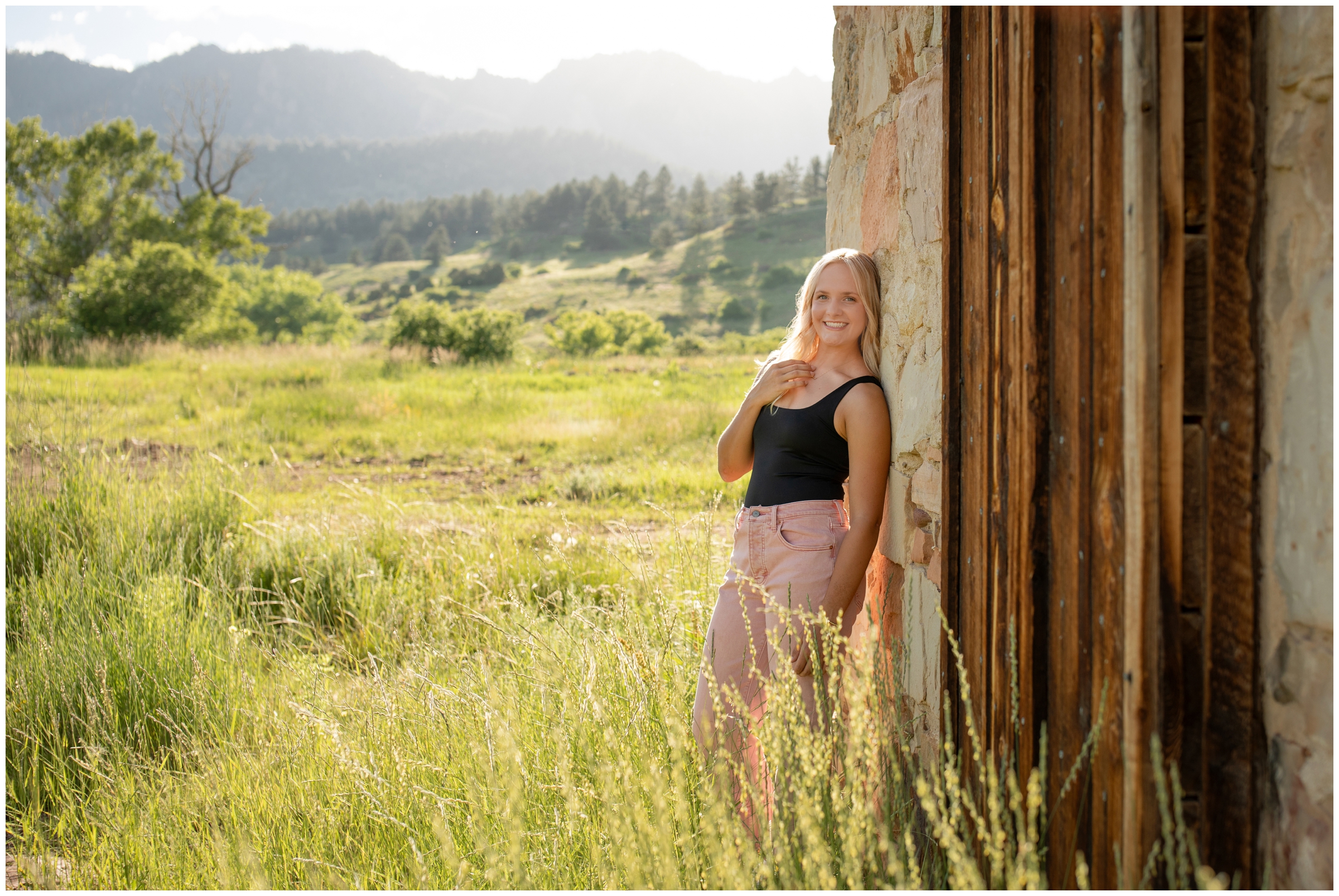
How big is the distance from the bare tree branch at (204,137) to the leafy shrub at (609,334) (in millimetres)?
14272

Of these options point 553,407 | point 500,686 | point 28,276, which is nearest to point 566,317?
point 28,276

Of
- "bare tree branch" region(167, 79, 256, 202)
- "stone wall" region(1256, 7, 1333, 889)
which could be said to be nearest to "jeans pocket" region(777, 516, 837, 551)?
"stone wall" region(1256, 7, 1333, 889)

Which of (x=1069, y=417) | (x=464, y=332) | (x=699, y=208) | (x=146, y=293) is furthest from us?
(x=699, y=208)

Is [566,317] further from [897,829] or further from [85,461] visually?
[897,829]

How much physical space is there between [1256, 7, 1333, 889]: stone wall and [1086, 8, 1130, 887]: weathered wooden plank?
187mm

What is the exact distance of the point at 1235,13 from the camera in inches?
46.4

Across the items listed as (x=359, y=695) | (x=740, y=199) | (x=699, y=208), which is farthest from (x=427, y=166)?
(x=359, y=695)

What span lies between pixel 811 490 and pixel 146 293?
24063 mm

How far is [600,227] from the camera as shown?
72.4 metres

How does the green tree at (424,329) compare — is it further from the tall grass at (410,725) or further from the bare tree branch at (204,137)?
the tall grass at (410,725)

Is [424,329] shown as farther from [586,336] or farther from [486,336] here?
[586,336]

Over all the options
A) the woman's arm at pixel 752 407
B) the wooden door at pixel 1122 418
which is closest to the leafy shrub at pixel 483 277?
the woman's arm at pixel 752 407

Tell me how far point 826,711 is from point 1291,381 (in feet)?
4.69

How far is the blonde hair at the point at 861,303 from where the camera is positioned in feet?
8.15
